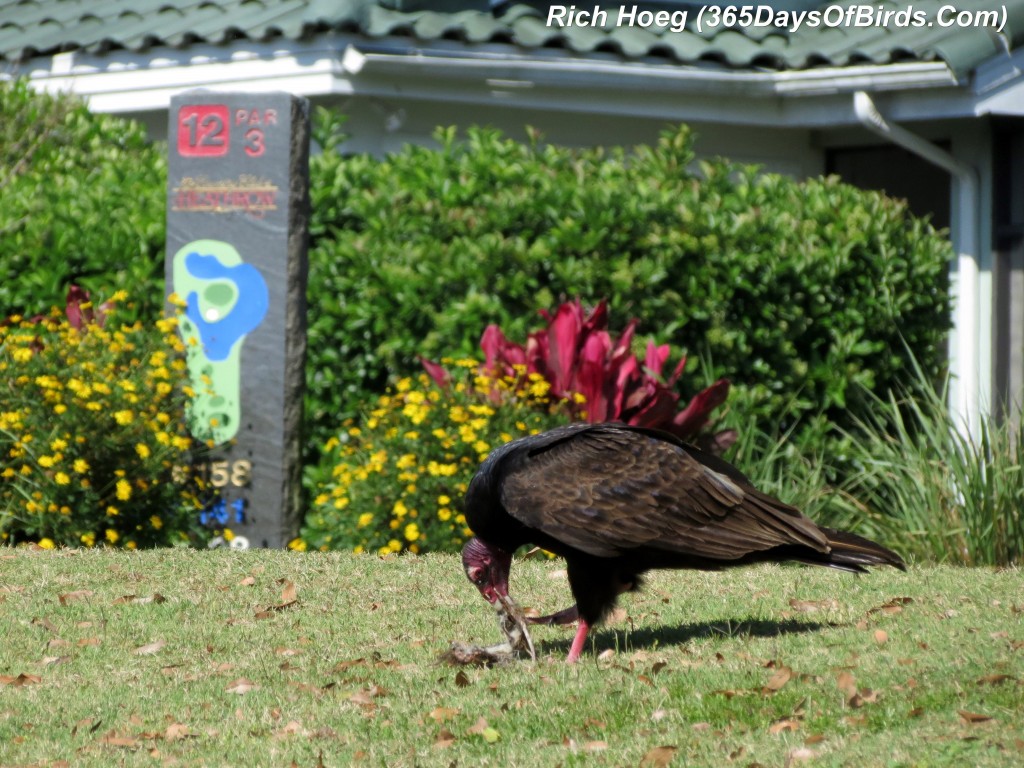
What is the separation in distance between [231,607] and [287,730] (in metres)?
1.95

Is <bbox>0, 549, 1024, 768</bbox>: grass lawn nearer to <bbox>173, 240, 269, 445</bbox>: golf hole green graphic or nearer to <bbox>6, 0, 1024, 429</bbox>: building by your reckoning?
<bbox>173, 240, 269, 445</bbox>: golf hole green graphic

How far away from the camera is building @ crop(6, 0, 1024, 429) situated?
1052 cm

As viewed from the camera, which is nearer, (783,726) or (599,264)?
(783,726)

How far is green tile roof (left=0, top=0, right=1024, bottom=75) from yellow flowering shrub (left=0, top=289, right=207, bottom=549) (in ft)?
9.26

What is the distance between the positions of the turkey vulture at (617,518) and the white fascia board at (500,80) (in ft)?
16.8

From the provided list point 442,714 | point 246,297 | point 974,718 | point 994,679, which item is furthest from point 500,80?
point 974,718

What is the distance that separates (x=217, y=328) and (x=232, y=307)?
0.50ft

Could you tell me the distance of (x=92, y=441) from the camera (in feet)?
27.9

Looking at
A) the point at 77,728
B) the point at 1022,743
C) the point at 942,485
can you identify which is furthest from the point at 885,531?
the point at 77,728

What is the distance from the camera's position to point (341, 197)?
31.4 ft

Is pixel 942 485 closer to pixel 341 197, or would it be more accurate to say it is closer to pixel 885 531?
pixel 885 531

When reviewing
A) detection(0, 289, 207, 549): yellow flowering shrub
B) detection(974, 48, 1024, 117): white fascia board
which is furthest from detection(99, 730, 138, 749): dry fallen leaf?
detection(974, 48, 1024, 117): white fascia board

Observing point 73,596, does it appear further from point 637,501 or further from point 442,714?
point 637,501

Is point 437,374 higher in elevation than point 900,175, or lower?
lower
